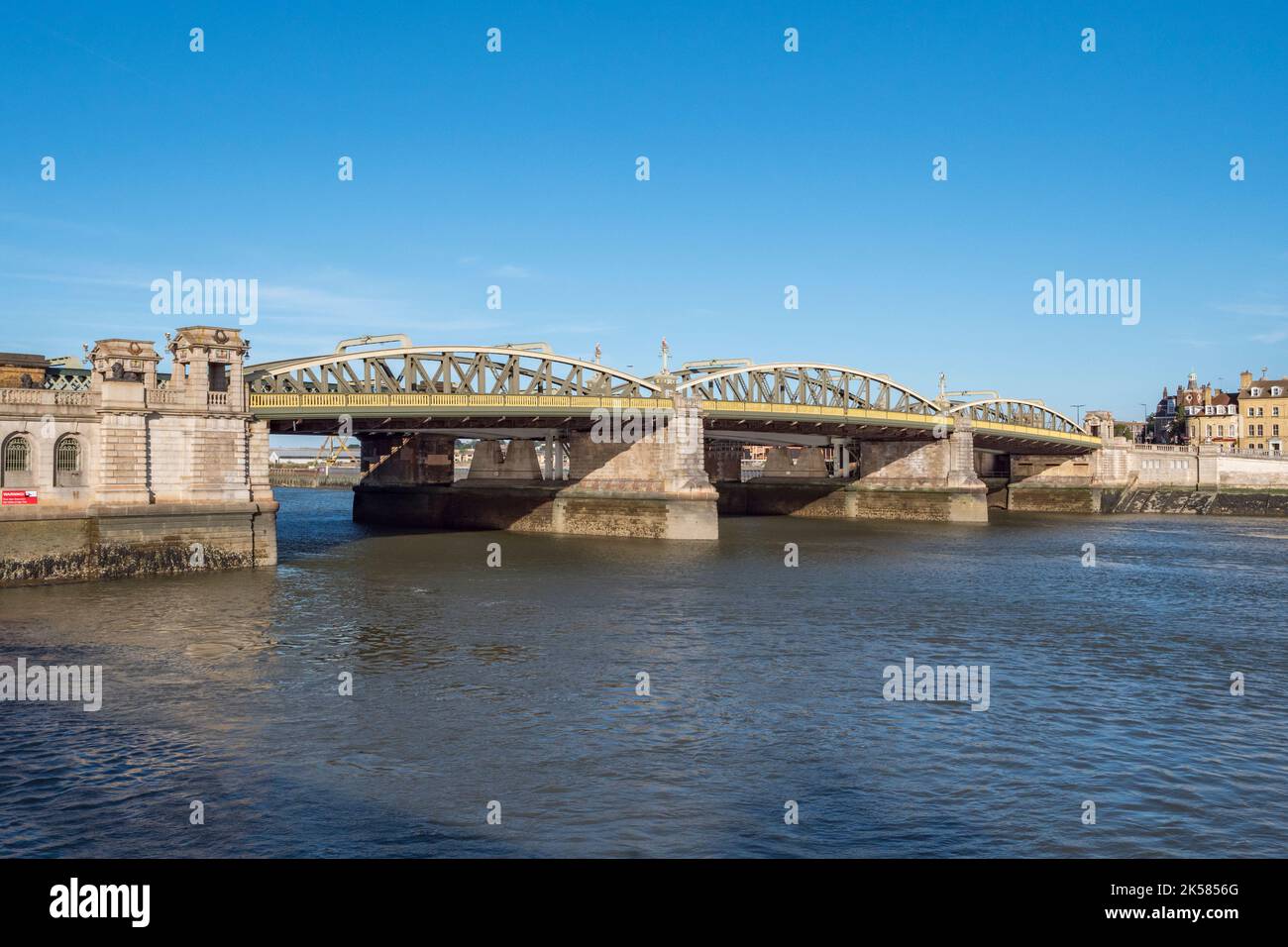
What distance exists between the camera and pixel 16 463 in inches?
1652

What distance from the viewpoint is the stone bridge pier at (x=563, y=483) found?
7038 centimetres

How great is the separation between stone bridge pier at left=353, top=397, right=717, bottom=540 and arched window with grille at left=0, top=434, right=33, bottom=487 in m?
37.7

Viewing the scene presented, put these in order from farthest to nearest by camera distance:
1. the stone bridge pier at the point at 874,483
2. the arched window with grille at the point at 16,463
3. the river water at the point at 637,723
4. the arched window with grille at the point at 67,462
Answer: the stone bridge pier at the point at 874,483, the arched window with grille at the point at 67,462, the arched window with grille at the point at 16,463, the river water at the point at 637,723

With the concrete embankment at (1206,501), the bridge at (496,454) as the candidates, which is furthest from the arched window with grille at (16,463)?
the concrete embankment at (1206,501)

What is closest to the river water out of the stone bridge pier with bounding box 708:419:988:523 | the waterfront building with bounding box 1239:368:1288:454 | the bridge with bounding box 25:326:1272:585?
the bridge with bounding box 25:326:1272:585

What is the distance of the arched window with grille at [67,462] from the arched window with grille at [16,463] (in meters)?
1.03

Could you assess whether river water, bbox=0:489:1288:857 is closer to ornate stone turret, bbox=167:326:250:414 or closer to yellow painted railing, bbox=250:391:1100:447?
ornate stone turret, bbox=167:326:250:414

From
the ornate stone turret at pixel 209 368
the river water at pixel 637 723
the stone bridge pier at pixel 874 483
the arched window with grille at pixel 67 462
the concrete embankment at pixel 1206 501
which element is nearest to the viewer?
the river water at pixel 637 723

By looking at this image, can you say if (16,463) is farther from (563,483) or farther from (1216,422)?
(1216,422)

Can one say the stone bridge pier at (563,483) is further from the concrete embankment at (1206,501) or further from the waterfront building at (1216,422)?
the waterfront building at (1216,422)

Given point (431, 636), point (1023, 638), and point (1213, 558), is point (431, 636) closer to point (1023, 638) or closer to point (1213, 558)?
point (1023, 638)
